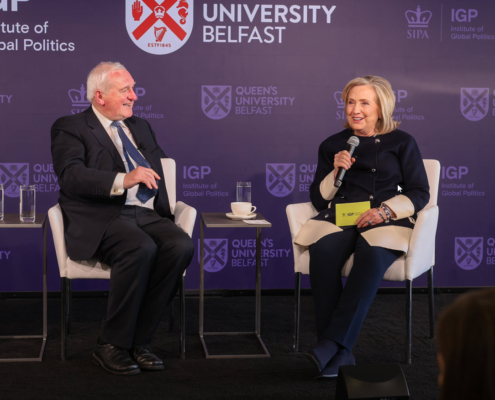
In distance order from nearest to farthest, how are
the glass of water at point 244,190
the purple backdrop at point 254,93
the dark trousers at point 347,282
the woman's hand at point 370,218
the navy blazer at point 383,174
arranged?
the dark trousers at point 347,282 < the woman's hand at point 370,218 < the navy blazer at point 383,174 < the glass of water at point 244,190 < the purple backdrop at point 254,93

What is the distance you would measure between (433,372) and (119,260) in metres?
1.48

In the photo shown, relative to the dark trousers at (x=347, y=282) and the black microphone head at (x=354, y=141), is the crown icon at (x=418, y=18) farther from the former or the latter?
the dark trousers at (x=347, y=282)

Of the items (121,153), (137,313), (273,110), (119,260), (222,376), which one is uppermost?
(273,110)

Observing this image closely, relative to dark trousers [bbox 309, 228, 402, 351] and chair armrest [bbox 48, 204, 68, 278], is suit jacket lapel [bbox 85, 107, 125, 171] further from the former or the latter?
dark trousers [bbox 309, 228, 402, 351]

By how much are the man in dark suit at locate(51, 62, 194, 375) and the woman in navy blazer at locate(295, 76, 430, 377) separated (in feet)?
2.17

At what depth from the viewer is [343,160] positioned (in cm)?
280

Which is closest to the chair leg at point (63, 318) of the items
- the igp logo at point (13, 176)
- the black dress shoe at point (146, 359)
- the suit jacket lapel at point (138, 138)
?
the black dress shoe at point (146, 359)

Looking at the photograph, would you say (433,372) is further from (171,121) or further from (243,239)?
(171,121)

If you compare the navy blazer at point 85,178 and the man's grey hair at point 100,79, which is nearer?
the navy blazer at point 85,178

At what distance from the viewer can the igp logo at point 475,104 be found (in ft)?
13.7

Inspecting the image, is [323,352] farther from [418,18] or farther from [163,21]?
[418,18]

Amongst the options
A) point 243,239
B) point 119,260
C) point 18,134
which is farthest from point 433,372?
point 18,134

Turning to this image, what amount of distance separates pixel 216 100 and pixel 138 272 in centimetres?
171

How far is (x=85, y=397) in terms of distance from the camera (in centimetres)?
236
